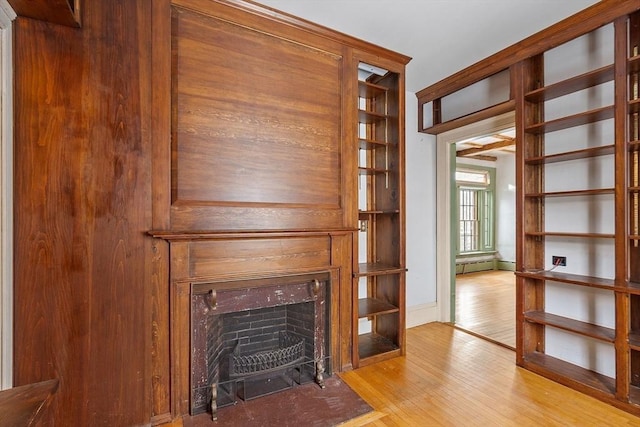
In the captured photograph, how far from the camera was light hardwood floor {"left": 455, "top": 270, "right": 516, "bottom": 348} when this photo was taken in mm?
3336

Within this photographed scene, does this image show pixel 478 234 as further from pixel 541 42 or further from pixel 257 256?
pixel 257 256

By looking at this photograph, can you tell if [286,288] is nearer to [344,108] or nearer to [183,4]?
[344,108]

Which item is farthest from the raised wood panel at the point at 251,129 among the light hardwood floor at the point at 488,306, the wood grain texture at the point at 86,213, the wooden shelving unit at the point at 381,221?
the light hardwood floor at the point at 488,306

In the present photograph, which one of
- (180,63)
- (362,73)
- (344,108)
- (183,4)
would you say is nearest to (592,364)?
(344,108)

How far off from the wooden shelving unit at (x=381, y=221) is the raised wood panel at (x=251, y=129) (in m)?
0.41

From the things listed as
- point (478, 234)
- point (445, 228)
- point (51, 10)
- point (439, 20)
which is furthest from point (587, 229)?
point (478, 234)

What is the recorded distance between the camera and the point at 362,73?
300 centimetres

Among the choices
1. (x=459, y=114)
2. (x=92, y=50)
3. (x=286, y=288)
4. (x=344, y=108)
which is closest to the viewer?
(x=92, y=50)

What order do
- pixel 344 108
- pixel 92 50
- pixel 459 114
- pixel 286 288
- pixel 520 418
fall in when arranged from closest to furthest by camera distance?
1. pixel 92 50
2. pixel 520 418
3. pixel 286 288
4. pixel 344 108
5. pixel 459 114

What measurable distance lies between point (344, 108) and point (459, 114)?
155cm

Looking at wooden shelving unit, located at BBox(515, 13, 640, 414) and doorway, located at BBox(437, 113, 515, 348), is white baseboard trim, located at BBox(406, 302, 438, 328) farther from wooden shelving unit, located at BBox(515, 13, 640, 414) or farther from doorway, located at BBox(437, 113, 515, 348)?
wooden shelving unit, located at BBox(515, 13, 640, 414)

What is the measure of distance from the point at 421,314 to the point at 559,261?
153 centimetres

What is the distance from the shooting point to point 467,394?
7.01ft

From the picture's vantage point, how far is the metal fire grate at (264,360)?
209 cm
